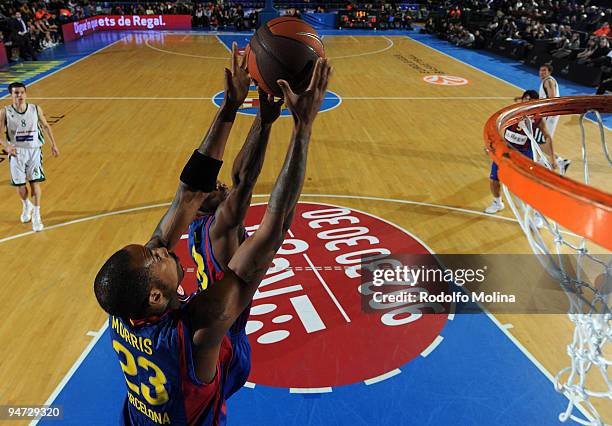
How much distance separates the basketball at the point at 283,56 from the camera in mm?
2865

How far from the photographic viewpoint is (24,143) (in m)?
6.79

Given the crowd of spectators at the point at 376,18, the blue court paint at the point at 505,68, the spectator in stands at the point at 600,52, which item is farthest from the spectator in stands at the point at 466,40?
the spectator in stands at the point at 600,52

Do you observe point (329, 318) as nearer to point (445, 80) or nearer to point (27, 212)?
point (27, 212)

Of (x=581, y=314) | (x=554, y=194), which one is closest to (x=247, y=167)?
(x=554, y=194)

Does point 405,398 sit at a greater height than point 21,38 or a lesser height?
lesser

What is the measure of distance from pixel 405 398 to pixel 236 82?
9.91 ft

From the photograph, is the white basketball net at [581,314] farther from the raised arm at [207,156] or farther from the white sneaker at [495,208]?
the white sneaker at [495,208]

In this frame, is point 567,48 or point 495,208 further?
point 567,48

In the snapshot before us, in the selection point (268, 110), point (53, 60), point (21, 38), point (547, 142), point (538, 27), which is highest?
point (268, 110)

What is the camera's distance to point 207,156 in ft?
8.02

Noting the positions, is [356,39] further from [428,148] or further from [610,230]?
[610,230]

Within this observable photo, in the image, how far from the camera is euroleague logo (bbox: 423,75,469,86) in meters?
15.1

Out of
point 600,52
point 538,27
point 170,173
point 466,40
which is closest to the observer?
point 170,173

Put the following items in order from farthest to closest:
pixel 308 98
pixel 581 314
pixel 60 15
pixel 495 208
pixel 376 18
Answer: pixel 376 18, pixel 60 15, pixel 495 208, pixel 581 314, pixel 308 98
